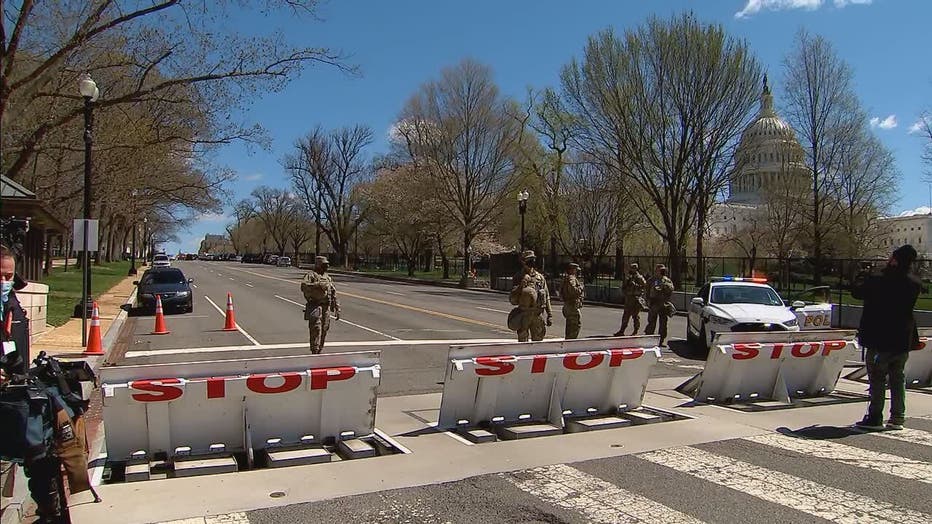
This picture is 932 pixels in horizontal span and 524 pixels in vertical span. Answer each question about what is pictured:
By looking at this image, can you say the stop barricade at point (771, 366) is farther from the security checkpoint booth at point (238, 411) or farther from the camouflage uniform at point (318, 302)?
the camouflage uniform at point (318, 302)

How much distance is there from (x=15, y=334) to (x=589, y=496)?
482 cm

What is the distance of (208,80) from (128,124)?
24.7ft

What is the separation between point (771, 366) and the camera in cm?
905

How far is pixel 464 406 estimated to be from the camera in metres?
7.43

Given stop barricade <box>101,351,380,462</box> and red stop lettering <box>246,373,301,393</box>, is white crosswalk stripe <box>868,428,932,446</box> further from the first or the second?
red stop lettering <box>246,373,301,393</box>

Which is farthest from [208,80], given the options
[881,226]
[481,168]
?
[881,226]

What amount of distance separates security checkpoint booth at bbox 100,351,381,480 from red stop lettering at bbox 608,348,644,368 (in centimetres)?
261

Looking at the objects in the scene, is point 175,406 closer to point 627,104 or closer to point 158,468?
point 158,468

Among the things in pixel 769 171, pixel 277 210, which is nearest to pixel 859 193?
pixel 769 171

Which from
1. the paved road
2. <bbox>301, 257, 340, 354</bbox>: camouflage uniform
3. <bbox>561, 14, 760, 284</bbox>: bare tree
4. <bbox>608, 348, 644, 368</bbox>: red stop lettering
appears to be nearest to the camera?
<bbox>608, 348, 644, 368</bbox>: red stop lettering

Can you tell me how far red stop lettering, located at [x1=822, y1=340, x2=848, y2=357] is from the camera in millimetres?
9305

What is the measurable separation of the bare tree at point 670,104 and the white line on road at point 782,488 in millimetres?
27701

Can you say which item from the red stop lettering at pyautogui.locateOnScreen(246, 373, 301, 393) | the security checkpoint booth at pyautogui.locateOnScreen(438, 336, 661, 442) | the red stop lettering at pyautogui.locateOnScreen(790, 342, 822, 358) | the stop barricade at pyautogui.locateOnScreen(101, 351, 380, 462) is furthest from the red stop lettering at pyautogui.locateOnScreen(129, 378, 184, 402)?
the red stop lettering at pyautogui.locateOnScreen(790, 342, 822, 358)

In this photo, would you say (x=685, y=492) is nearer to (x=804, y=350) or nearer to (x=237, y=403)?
(x=237, y=403)
